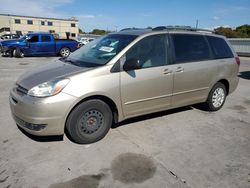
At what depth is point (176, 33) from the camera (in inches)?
183

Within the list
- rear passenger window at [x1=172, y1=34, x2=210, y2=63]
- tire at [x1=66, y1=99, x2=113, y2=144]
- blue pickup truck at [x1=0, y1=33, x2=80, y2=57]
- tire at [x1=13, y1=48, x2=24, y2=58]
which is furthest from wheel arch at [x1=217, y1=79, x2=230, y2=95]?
tire at [x1=13, y1=48, x2=24, y2=58]

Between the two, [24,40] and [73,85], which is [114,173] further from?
[24,40]

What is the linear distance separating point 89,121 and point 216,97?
3.10 m

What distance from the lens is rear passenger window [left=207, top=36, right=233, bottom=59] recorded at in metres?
5.23

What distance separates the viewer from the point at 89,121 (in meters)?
3.78

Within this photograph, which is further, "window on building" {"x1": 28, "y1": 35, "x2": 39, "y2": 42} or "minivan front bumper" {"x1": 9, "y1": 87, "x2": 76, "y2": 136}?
"window on building" {"x1": 28, "y1": 35, "x2": 39, "y2": 42}

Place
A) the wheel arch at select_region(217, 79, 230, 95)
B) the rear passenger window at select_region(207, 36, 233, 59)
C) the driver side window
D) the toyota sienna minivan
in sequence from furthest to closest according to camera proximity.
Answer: the wheel arch at select_region(217, 79, 230, 95)
the rear passenger window at select_region(207, 36, 233, 59)
the driver side window
the toyota sienna minivan

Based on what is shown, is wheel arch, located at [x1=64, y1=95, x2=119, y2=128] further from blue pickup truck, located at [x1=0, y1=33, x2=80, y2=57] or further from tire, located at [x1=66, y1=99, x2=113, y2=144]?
blue pickup truck, located at [x1=0, y1=33, x2=80, y2=57]

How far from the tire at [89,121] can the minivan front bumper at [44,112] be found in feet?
0.53

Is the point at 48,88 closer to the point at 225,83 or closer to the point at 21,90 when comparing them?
the point at 21,90

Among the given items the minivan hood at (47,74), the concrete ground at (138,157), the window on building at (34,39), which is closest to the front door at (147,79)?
the concrete ground at (138,157)

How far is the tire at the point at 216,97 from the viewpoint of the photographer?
5352 mm

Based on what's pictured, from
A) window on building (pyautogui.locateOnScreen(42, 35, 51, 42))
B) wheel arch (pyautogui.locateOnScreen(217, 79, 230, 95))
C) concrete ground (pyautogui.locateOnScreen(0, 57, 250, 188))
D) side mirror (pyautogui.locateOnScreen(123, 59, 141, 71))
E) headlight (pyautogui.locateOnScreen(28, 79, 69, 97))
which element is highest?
window on building (pyautogui.locateOnScreen(42, 35, 51, 42))

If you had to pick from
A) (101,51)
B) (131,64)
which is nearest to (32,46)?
(101,51)
